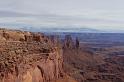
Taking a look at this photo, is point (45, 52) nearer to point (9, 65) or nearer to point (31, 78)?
point (31, 78)

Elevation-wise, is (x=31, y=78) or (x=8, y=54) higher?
(x=8, y=54)

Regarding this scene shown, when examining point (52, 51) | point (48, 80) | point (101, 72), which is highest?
point (52, 51)

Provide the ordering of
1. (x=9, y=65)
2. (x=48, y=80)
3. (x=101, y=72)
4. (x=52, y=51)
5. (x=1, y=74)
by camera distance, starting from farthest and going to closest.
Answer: (x=101, y=72), (x=52, y=51), (x=48, y=80), (x=9, y=65), (x=1, y=74)

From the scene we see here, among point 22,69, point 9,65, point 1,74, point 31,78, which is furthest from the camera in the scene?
point 31,78

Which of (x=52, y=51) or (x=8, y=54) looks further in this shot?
(x=52, y=51)

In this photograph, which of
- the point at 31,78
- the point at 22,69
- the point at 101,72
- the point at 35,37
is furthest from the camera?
the point at 101,72

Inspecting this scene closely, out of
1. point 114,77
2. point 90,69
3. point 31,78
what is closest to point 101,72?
point 90,69

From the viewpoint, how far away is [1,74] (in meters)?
26.0

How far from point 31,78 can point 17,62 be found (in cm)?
377

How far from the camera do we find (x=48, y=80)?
4134 cm

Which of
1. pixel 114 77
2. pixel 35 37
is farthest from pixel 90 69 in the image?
pixel 35 37

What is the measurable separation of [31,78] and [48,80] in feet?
29.3

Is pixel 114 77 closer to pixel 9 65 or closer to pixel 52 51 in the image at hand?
pixel 52 51

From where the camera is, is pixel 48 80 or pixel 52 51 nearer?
pixel 48 80
